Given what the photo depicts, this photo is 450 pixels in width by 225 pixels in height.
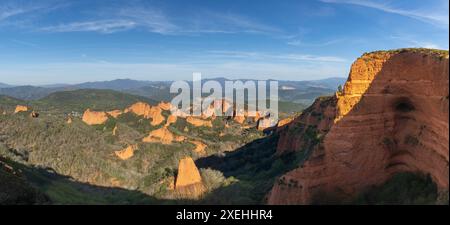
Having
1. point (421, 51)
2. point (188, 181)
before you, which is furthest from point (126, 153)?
point (421, 51)

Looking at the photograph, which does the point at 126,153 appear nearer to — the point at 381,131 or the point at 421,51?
the point at 381,131

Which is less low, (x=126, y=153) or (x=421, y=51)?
(x=421, y=51)

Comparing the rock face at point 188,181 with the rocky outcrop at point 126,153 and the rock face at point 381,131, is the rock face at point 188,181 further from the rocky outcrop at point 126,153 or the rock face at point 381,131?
the rocky outcrop at point 126,153

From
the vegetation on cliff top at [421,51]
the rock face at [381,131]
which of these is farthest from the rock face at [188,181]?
the vegetation on cliff top at [421,51]

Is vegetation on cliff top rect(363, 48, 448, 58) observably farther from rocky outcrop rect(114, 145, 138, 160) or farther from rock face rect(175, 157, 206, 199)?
rocky outcrop rect(114, 145, 138, 160)
